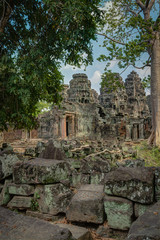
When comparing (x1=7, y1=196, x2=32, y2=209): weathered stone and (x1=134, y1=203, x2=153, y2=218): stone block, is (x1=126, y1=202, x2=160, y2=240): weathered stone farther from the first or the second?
(x1=7, y1=196, x2=32, y2=209): weathered stone

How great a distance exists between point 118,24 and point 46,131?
18989 millimetres

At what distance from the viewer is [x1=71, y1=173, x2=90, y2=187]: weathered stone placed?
410 centimetres

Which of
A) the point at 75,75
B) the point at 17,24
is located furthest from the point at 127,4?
the point at 75,75

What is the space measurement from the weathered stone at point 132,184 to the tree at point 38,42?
3658 millimetres

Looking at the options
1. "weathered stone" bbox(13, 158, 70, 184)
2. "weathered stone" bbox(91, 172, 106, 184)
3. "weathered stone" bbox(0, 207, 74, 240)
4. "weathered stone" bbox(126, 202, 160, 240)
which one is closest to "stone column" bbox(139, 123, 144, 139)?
"weathered stone" bbox(91, 172, 106, 184)

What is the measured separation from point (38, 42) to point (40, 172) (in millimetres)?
4662

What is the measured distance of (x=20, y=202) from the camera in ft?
10.6

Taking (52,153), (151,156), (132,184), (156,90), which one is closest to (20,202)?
(52,153)

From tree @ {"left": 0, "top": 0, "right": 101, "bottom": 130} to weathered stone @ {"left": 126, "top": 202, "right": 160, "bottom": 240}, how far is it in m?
4.32

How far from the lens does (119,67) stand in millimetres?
11977

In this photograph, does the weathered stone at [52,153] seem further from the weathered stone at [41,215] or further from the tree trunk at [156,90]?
the tree trunk at [156,90]

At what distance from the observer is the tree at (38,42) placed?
5.47m

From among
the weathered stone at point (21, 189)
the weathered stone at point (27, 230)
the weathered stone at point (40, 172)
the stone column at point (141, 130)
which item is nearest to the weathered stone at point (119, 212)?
the weathered stone at point (27, 230)

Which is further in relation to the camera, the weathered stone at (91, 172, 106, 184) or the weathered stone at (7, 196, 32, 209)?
the weathered stone at (91, 172, 106, 184)
